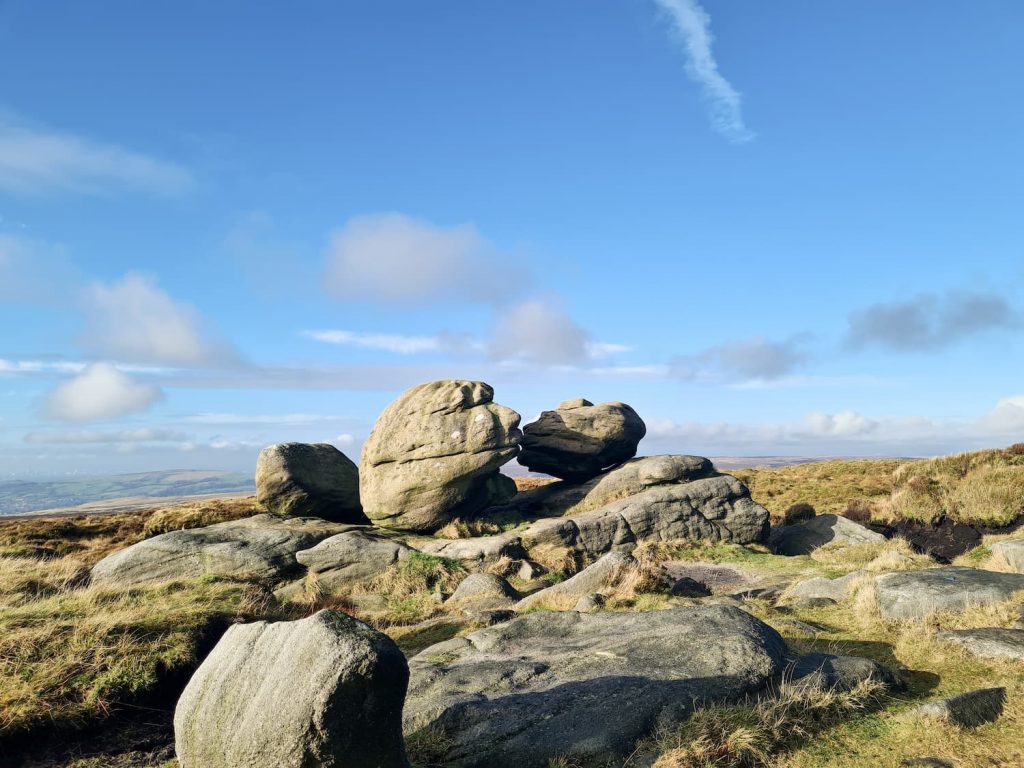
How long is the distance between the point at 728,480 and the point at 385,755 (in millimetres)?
24809

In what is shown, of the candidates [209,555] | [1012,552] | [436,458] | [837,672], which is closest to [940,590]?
[837,672]

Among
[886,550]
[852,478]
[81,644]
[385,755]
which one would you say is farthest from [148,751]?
[852,478]

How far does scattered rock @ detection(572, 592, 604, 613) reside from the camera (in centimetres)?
1568

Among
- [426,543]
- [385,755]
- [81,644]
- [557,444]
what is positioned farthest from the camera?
[557,444]

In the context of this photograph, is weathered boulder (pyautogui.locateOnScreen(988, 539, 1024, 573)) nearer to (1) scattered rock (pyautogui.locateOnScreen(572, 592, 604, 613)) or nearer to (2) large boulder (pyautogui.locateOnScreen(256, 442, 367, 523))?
(1) scattered rock (pyautogui.locateOnScreen(572, 592, 604, 613))

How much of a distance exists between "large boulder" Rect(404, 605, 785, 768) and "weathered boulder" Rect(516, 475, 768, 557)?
14.3 m

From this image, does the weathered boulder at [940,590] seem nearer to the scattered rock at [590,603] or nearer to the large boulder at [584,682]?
the large boulder at [584,682]

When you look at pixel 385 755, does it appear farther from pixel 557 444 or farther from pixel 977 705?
pixel 557 444

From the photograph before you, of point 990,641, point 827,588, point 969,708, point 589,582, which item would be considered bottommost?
point 827,588

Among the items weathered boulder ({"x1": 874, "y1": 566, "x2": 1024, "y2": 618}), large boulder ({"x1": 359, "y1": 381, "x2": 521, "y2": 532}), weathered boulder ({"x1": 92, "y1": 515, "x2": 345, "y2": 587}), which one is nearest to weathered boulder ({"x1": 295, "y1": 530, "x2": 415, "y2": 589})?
weathered boulder ({"x1": 92, "y1": 515, "x2": 345, "y2": 587})

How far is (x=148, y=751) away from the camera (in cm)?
908

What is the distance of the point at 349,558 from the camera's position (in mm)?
24391

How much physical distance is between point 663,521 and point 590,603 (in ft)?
40.2

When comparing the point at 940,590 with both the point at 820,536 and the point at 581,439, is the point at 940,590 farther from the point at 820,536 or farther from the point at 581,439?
the point at 581,439
